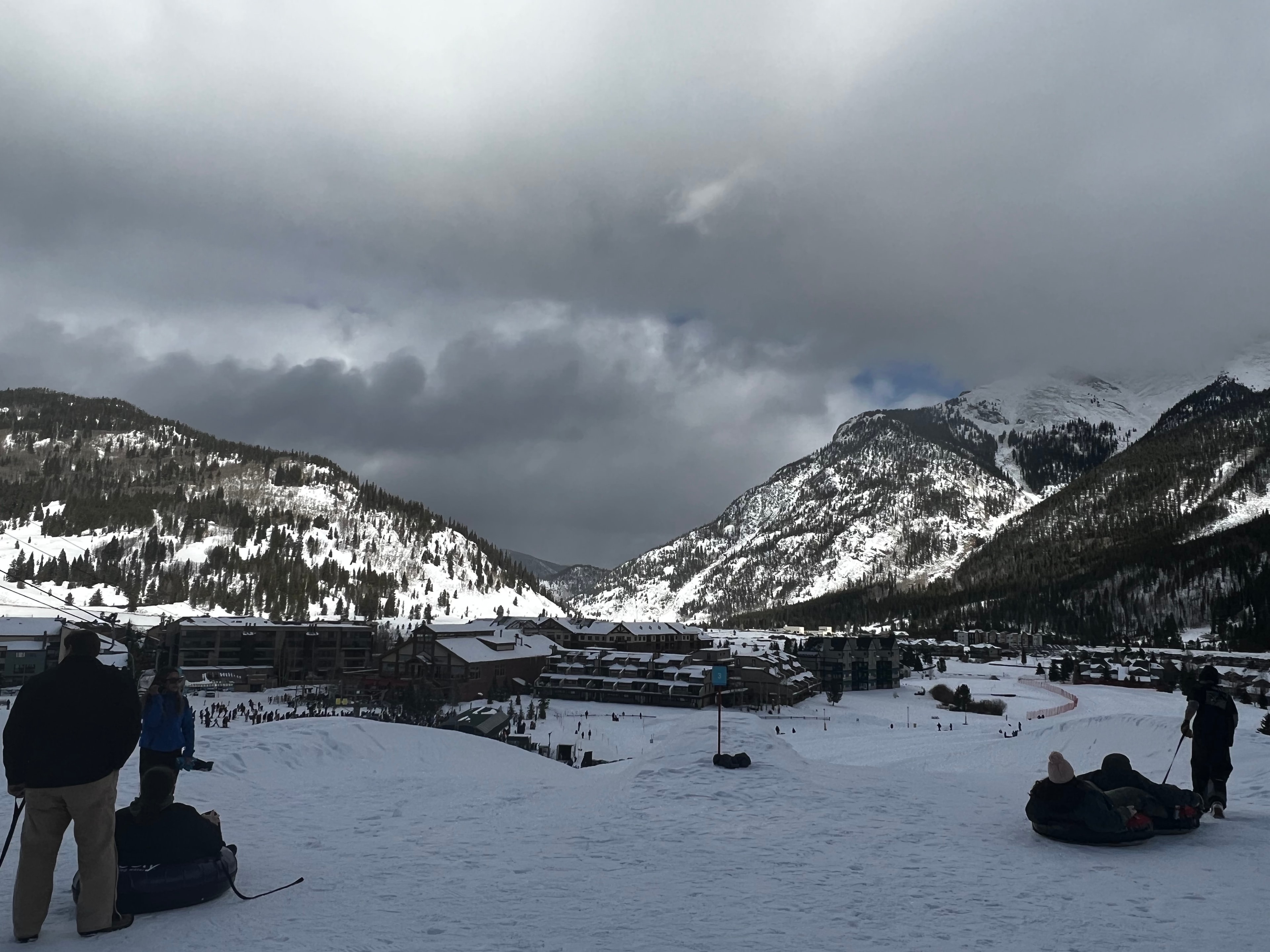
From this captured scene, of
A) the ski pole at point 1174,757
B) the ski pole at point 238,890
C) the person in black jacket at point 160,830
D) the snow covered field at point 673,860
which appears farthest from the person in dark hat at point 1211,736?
the person in black jacket at point 160,830

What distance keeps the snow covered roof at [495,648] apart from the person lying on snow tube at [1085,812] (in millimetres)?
61484

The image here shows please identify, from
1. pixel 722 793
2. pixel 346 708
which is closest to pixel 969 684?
pixel 346 708

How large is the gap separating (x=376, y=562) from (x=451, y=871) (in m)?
204

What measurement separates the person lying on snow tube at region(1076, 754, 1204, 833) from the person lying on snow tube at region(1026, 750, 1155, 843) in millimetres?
146

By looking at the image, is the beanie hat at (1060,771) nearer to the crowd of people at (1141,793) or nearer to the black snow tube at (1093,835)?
the crowd of people at (1141,793)

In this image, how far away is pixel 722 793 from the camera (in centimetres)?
1247

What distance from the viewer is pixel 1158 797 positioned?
9727 millimetres

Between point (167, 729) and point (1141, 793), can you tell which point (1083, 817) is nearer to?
point (1141, 793)

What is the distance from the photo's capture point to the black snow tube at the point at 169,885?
6547 mm

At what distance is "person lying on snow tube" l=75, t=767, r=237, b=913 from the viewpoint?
6602 mm

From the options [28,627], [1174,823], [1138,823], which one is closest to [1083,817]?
[1138,823]

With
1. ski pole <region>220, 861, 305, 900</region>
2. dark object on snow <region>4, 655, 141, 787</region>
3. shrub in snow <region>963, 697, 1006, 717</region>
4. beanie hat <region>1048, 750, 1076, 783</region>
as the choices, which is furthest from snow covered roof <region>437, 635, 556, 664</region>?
dark object on snow <region>4, 655, 141, 787</region>

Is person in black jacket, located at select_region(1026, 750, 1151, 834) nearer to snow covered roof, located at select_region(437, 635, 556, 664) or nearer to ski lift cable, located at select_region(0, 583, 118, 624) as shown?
ski lift cable, located at select_region(0, 583, 118, 624)

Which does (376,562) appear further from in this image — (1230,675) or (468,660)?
(1230,675)
